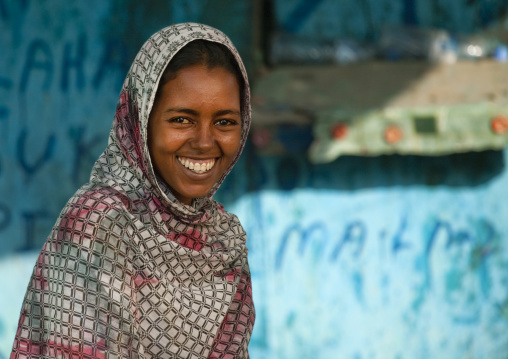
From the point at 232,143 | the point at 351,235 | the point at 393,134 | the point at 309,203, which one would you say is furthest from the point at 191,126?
the point at 351,235

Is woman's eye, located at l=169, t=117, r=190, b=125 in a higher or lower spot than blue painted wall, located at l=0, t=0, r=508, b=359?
lower

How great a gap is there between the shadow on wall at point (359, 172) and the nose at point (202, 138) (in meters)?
2.20

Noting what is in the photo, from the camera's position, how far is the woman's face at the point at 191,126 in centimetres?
205

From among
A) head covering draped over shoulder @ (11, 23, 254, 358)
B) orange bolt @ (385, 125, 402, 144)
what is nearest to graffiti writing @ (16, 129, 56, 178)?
orange bolt @ (385, 125, 402, 144)

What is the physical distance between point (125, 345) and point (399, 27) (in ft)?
9.64

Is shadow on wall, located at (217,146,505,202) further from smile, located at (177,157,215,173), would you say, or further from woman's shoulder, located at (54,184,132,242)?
woman's shoulder, located at (54,184,132,242)

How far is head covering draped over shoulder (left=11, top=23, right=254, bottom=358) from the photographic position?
1.87 metres

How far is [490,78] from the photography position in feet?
14.0

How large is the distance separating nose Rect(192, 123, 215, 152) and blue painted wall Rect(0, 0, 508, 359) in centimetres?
221

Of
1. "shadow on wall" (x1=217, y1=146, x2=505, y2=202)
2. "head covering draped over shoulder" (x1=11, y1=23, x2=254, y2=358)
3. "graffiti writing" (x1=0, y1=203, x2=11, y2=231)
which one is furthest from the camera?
"shadow on wall" (x1=217, y1=146, x2=505, y2=202)

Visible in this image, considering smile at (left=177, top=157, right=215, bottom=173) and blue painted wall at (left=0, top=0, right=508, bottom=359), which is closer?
smile at (left=177, top=157, right=215, bottom=173)

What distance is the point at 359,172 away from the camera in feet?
14.6

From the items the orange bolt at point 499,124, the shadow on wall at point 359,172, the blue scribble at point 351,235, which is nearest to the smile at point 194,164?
the shadow on wall at point 359,172

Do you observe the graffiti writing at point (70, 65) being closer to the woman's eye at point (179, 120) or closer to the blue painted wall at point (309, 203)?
the blue painted wall at point (309, 203)
